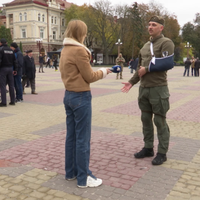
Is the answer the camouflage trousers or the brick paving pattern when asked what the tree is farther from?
the camouflage trousers

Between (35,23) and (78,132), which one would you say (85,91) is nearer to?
(78,132)

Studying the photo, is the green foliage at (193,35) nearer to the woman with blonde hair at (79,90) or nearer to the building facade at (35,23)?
the building facade at (35,23)

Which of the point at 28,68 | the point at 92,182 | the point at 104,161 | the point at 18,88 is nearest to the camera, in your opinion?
the point at 92,182

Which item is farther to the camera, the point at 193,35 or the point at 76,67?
the point at 193,35

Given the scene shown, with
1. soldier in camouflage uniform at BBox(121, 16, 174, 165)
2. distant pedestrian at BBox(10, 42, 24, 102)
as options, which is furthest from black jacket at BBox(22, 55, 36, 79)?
soldier in camouflage uniform at BBox(121, 16, 174, 165)

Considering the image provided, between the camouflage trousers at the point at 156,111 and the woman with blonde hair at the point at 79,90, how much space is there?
908 millimetres

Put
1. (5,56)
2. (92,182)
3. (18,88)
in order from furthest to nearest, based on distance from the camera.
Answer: (18,88), (5,56), (92,182)

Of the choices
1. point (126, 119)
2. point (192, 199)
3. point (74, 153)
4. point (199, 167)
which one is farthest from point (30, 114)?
point (192, 199)

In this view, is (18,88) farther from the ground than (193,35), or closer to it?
closer to it

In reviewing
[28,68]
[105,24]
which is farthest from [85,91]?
[105,24]

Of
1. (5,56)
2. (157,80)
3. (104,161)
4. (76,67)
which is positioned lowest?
(104,161)

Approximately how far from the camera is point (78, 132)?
3.18 m

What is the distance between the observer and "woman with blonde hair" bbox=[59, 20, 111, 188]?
3.02m

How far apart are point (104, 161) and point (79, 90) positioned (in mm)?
1463
